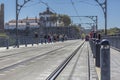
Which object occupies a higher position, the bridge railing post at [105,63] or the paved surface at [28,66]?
the bridge railing post at [105,63]

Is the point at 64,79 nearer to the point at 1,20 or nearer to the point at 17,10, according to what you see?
the point at 17,10

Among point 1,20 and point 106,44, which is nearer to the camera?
point 106,44

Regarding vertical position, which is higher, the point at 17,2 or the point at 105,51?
the point at 17,2

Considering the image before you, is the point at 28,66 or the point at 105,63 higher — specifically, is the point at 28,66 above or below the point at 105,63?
below

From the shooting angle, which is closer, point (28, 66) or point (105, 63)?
point (105, 63)

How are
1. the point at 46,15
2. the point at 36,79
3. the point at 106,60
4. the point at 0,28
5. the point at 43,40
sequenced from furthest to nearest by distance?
1. the point at 46,15
2. the point at 0,28
3. the point at 43,40
4. the point at 36,79
5. the point at 106,60

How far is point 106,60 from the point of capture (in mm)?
10547

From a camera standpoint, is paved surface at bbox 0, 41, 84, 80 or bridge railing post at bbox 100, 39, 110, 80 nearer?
bridge railing post at bbox 100, 39, 110, 80

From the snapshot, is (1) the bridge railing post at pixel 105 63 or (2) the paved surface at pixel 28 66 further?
(2) the paved surface at pixel 28 66

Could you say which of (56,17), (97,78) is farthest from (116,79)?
(56,17)

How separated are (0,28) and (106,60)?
12382cm

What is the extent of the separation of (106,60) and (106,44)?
0.56m

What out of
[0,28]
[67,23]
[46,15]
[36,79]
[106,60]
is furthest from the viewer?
[67,23]

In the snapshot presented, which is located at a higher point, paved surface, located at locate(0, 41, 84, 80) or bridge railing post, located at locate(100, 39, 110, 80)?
bridge railing post, located at locate(100, 39, 110, 80)
